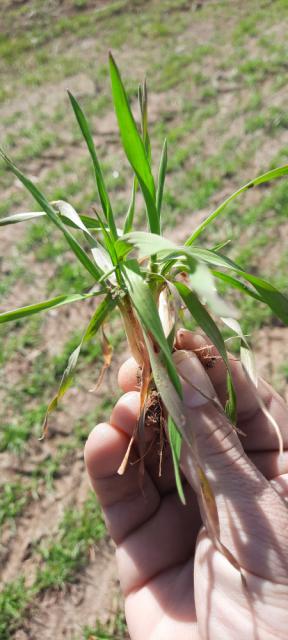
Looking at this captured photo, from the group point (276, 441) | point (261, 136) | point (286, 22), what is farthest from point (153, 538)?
point (286, 22)

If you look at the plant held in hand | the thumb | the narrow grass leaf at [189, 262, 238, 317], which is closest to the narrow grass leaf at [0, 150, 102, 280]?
the plant held in hand

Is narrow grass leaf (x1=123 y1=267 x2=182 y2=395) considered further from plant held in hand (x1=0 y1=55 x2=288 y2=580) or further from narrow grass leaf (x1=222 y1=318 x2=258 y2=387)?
narrow grass leaf (x1=222 y1=318 x2=258 y2=387)

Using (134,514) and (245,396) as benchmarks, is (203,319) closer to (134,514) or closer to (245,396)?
(245,396)

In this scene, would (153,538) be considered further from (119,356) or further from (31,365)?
(31,365)

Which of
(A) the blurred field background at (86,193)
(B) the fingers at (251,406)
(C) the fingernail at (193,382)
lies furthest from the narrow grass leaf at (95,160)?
(A) the blurred field background at (86,193)

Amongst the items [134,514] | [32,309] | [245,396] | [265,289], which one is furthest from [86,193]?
[265,289]
